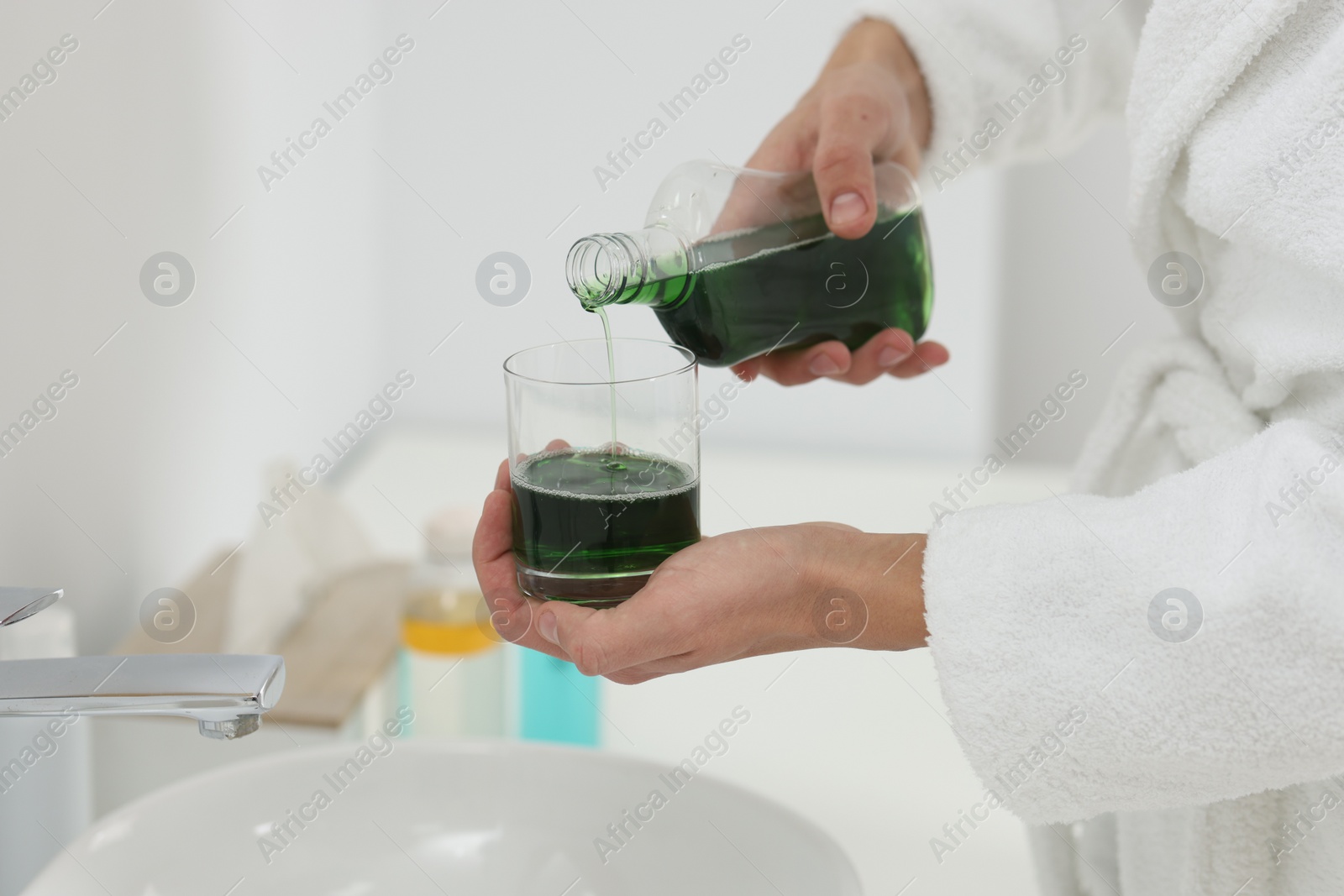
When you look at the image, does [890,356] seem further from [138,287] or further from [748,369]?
[138,287]

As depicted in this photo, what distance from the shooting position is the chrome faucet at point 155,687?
45 centimetres

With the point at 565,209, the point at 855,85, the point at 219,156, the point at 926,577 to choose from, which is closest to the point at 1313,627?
the point at 926,577

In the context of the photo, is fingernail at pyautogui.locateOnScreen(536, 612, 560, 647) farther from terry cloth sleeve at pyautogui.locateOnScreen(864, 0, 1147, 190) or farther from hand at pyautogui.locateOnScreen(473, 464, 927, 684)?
terry cloth sleeve at pyautogui.locateOnScreen(864, 0, 1147, 190)

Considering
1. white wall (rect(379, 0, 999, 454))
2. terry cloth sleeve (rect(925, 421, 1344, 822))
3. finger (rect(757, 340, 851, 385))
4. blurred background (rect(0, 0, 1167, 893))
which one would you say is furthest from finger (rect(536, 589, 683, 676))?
Answer: white wall (rect(379, 0, 999, 454))

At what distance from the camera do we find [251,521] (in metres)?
1.19

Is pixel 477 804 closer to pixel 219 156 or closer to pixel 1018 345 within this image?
pixel 219 156

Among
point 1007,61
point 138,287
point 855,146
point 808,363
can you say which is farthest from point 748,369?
point 138,287

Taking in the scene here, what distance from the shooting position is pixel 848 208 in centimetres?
65

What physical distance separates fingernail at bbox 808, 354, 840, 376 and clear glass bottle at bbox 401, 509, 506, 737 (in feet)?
1.22

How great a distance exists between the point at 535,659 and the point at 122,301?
0.43 metres

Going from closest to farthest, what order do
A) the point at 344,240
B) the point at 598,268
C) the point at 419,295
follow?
the point at 598,268 → the point at 344,240 → the point at 419,295

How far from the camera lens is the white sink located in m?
0.64

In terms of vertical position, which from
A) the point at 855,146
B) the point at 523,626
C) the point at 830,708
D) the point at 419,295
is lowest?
the point at 830,708

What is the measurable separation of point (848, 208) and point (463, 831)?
0.44m
